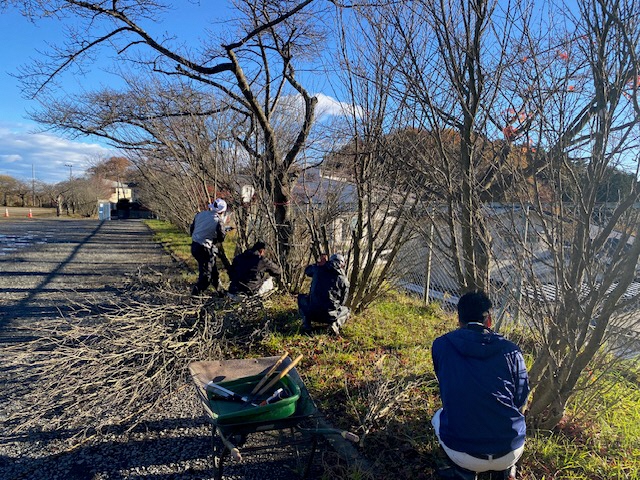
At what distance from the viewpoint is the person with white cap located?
7.12 m

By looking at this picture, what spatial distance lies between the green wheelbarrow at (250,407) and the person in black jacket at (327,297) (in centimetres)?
180

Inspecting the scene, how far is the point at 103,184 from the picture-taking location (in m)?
49.1

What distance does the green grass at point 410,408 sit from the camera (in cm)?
293

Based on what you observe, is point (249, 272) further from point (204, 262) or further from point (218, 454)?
point (218, 454)

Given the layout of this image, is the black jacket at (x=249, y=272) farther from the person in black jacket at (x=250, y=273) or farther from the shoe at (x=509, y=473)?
the shoe at (x=509, y=473)

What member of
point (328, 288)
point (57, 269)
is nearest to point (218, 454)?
point (328, 288)

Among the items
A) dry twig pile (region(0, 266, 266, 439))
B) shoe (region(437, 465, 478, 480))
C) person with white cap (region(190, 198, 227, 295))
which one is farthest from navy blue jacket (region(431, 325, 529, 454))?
person with white cap (region(190, 198, 227, 295))

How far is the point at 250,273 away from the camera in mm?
6230

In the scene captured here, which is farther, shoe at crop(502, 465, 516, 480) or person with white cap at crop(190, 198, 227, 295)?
person with white cap at crop(190, 198, 227, 295)

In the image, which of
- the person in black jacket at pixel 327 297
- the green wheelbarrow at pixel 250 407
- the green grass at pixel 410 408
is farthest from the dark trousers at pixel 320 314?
the green wheelbarrow at pixel 250 407

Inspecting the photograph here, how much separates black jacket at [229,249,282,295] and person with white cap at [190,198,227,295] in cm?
90

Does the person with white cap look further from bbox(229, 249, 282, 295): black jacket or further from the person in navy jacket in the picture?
the person in navy jacket

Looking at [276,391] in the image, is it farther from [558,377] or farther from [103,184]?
[103,184]

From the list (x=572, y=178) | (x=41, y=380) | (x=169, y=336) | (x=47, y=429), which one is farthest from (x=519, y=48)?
(x=41, y=380)
